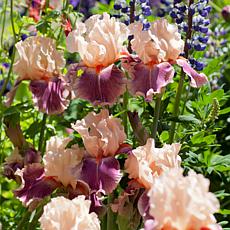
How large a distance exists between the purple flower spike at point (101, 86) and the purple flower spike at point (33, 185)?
0.19 m

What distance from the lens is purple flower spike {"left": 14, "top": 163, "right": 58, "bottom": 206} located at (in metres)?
1.46

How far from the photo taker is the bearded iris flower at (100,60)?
1487 mm

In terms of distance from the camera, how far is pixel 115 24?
1.51m

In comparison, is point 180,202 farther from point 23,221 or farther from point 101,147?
point 23,221

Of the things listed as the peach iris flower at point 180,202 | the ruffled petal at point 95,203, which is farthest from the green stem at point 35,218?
the peach iris flower at point 180,202

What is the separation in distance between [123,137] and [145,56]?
18 centimetres

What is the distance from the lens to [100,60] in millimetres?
1521

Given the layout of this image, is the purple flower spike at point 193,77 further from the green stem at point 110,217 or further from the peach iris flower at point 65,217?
the peach iris flower at point 65,217

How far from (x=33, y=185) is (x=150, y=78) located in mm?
331

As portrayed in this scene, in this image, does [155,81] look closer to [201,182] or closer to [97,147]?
[97,147]

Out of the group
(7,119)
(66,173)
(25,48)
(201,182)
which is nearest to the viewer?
(201,182)

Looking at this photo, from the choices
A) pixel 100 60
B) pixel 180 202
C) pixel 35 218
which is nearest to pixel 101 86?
pixel 100 60

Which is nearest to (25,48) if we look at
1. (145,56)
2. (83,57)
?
(83,57)

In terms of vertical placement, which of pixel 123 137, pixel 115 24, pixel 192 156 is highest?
pixel 115 24
